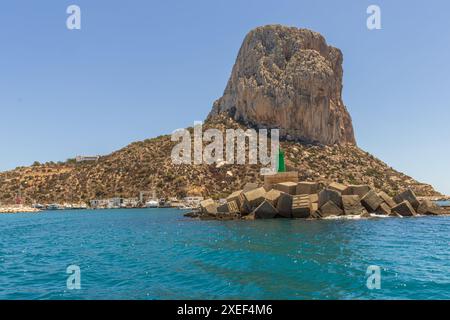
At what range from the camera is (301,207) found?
43594 millimetres

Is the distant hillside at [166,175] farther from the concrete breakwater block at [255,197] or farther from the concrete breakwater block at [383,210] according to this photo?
the concrete breakwater block at [255,197]

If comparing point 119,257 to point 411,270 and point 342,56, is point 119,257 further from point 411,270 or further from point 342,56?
point 342,56

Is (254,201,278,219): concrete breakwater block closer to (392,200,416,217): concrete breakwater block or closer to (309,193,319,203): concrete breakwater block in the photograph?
(309,193,319,203): concrete breakwater block

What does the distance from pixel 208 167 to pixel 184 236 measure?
73639 millimetres

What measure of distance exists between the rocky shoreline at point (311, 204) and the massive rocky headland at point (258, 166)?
144 ft

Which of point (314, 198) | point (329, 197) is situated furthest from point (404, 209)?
point (314, 198)

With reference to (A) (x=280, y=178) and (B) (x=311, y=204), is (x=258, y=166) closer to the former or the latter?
(A) (x=280, y=178)

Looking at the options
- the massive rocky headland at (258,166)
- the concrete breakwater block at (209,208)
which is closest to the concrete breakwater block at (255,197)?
the concrete breakwater block at (209,208)

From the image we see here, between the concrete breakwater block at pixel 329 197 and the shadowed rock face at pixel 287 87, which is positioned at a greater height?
the shadowed rock face at pixel 287 87

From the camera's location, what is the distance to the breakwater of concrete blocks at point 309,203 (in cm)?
4441

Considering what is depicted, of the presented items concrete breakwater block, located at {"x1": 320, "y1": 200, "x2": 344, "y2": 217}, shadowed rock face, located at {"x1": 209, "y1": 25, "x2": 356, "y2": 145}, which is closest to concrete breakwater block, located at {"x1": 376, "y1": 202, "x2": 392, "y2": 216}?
concrete breakwater block, located at {"x1": 320, "y1": 200, "x2": 344, "y2": 217}

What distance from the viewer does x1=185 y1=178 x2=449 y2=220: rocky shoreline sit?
44375 mm

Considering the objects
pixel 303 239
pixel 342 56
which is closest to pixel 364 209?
pixel 303 239

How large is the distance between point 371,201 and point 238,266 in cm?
3350
